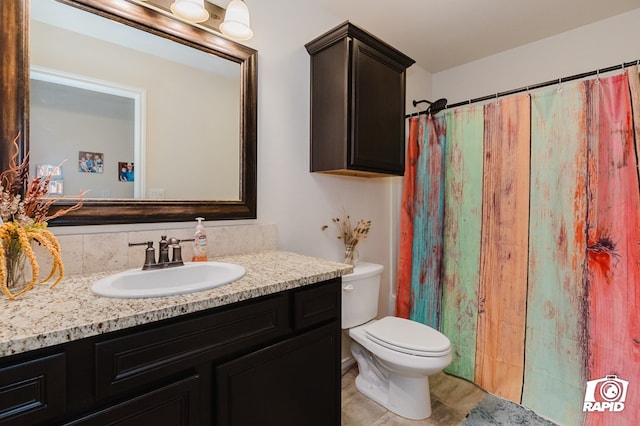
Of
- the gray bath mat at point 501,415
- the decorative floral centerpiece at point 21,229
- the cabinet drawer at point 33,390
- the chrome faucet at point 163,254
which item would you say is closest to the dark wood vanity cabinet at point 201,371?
the cabinet drawer at point 33,390

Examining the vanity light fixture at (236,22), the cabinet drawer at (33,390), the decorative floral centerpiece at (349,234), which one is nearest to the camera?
the cabinet drawer at (33,390)

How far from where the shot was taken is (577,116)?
1.63 metres

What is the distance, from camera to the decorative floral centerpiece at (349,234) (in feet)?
6.53

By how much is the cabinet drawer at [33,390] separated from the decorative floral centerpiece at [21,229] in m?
0.30

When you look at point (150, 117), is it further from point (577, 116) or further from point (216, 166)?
point (577, 116)

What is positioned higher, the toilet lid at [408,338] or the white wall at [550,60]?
the white wall at [550,60]

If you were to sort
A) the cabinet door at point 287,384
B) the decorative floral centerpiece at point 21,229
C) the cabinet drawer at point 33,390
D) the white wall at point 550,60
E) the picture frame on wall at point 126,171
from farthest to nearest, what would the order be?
1. the white wall at point 550,60
2. the picture frame on wall at point 126,171
3. the cabinet door at point 287,384
4. the decorative floral centerpiece at point 21,229
5. the cabinet drawer at point 33,390

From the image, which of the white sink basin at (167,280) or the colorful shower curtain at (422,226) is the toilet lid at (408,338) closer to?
the colorful shower curtain at (422,226)

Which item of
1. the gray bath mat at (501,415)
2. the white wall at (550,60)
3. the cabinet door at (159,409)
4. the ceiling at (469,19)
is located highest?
the ceiling at (469,19)

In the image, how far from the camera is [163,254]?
1198 millimetres

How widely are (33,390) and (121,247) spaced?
2.07 ft

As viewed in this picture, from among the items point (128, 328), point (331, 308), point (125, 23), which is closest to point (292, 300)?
point (331, 308)

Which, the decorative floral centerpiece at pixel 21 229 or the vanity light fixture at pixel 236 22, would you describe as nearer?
the decorative floral centerpiece at pixel 21 229

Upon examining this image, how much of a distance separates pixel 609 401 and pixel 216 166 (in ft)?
7.43
